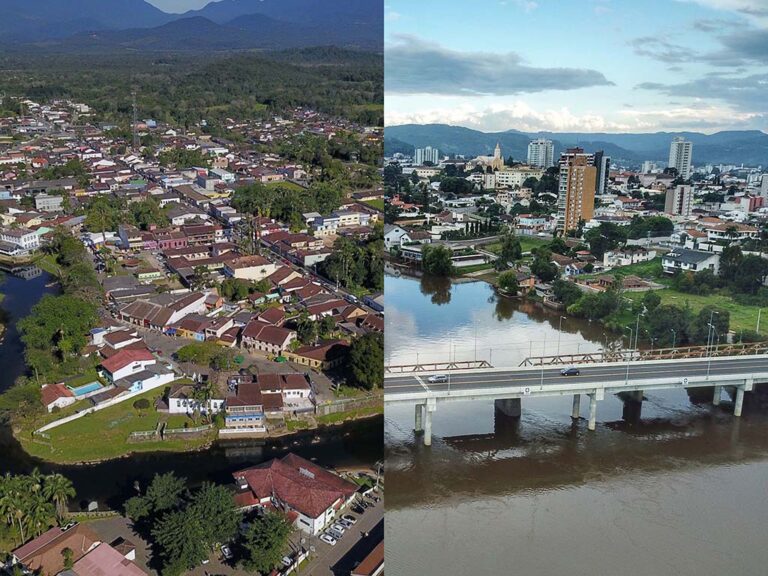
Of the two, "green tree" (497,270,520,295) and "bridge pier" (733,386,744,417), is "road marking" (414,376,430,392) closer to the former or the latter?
"bridge pier" (733,386,744,417)

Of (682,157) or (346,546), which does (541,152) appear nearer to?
(682,157)

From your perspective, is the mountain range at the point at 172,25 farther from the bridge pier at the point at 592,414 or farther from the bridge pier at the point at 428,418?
the bridge pier at the point at 592,414

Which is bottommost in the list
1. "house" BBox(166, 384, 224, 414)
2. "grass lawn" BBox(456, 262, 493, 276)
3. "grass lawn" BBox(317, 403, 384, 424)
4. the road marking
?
"grass lawn" BBox(317, 403, 384, 424)

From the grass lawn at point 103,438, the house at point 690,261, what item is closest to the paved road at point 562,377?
the grass lawn at point 103,438

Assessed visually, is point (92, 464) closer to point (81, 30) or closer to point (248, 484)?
point (248, 484)

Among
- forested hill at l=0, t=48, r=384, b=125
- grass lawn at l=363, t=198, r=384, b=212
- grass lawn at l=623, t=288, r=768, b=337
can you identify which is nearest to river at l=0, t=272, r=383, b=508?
forested hill at l=0, t=48, r=384, b=125
